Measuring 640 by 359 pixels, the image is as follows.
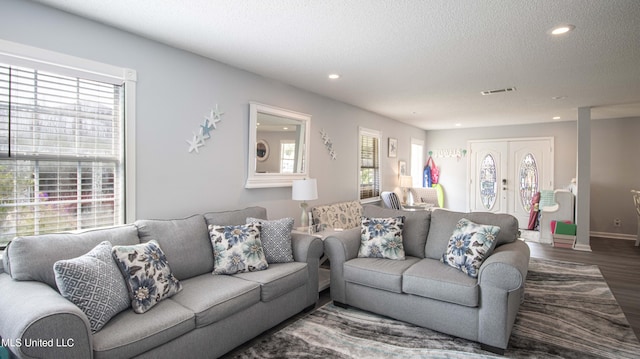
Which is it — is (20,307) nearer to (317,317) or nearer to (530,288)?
(317,317)

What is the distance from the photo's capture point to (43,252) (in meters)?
1.99

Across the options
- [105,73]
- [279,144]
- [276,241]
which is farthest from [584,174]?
[105,73]

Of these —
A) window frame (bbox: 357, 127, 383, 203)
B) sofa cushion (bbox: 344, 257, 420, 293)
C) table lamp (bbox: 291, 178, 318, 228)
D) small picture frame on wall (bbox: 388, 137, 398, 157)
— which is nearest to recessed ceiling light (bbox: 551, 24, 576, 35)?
sofa cushion (bbox: 344, 257, 420, 293)

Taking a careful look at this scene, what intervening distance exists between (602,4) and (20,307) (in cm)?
378

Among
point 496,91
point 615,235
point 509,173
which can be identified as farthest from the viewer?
point 509,173

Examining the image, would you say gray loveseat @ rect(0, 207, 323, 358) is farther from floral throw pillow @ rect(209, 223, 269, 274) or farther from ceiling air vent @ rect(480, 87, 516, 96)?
ceiling air vent @ rect(480, 87, 516, 96)

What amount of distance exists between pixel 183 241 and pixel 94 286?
0.87m

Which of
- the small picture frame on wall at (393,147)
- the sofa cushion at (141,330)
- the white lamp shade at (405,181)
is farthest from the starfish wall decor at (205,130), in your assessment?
the white lamp shade at (405,181)

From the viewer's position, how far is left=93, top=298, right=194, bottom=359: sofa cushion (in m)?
1.71

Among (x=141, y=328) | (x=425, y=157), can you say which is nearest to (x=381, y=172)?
(x=425, y=157)

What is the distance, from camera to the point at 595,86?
4289 millimetres

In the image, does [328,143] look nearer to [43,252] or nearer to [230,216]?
[230,216]

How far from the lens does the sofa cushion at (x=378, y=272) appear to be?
114 inches

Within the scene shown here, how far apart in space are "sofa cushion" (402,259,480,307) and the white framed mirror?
6.27 ft
